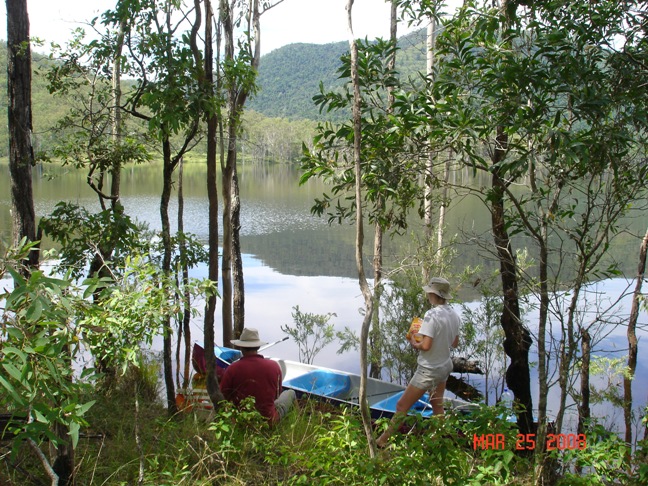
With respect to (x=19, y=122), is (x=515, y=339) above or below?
below

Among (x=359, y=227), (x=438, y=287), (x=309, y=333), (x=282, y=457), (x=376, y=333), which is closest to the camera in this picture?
(x=359, y=227)

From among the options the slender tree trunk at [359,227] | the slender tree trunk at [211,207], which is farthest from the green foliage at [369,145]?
the slender tree trunk at [211,207]

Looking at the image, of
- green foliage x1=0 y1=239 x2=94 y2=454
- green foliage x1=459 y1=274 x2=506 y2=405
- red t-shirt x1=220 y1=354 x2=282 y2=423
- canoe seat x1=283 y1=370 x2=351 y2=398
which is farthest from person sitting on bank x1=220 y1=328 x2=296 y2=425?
green foliage x1=459 y1=274 x2=506 y2=405

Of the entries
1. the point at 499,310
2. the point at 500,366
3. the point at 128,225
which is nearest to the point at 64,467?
the point at 128,225

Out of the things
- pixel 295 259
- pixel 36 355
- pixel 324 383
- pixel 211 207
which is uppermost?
pixel 211 207

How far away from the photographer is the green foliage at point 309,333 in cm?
739

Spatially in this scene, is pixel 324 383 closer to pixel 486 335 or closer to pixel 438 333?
pixel 486 335

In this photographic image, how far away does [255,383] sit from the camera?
156 inches

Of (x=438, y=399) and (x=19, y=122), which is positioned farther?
(x=438, y=399)

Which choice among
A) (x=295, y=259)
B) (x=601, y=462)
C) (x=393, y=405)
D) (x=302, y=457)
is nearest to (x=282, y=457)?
(x=302, y=457)

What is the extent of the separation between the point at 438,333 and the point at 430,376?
330 millimetres

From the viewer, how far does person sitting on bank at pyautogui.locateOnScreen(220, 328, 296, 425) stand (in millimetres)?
3971

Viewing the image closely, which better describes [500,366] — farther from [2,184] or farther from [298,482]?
[2,184]

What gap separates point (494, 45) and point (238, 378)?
8.96 ft
